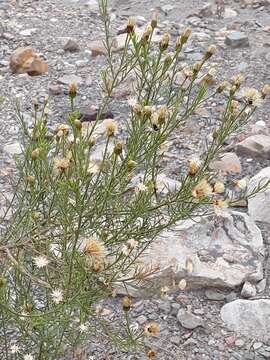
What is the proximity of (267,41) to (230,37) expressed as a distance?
331mm

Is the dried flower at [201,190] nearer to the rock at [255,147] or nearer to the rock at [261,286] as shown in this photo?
the rock at [261,286]

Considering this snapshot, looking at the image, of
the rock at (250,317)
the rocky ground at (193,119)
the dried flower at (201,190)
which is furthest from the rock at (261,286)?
the dried flower at (201,190)

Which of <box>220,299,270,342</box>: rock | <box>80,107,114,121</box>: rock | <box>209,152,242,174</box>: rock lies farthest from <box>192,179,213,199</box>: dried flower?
<box>80,107,114,121</box>: rock

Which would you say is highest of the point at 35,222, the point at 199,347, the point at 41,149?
the point at 41,149

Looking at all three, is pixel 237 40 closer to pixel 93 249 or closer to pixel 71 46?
pixel 71 46

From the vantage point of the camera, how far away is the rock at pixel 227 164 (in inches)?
163

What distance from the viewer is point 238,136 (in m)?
4.52

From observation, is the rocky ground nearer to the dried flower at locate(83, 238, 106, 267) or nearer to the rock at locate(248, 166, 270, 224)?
the rock at locate(248, 166, 270, 224)

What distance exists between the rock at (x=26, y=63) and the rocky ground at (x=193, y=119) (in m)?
0.04

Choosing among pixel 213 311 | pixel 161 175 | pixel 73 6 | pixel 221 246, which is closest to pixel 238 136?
pixel 161 175

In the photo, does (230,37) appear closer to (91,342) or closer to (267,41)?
(267,41)

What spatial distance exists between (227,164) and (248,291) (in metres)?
1.08

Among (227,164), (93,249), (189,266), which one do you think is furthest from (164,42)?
(227,164)

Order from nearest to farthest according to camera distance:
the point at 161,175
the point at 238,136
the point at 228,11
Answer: the point at 161,175 → the point at 238,136 → the point at 228,11
